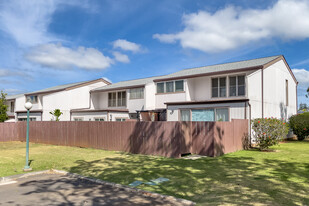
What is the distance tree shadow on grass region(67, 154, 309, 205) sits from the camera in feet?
20.5

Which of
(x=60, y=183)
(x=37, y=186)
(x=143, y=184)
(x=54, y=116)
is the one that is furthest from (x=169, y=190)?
(x=54, y=116)

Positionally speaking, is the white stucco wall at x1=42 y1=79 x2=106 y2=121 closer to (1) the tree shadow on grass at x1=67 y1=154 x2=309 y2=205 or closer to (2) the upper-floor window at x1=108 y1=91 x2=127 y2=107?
(2) the upper-floor window at x1=108 y1=91 x2=127 y2=107

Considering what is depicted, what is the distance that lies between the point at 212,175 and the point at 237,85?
14.8 metres

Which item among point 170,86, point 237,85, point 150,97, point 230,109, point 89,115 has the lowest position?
point 89,115

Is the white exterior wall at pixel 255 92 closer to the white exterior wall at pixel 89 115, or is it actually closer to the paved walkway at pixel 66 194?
the paved walkway at pixel 66 194

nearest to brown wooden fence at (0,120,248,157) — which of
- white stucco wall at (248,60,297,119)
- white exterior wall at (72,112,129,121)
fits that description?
white stucco wall at (248,60,297,119)

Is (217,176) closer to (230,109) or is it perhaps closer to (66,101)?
(230,109)

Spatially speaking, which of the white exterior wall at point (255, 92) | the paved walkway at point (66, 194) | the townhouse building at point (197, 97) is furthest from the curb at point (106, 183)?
the white exterior wall at point (255, 92)

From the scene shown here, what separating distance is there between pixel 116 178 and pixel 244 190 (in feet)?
13.3

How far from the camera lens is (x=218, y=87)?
23.2m

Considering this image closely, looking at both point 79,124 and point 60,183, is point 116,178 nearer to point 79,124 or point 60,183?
point 60,183

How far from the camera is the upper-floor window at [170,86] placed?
2505 cm

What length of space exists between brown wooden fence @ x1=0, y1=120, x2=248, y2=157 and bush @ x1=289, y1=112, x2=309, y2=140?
9593 mm

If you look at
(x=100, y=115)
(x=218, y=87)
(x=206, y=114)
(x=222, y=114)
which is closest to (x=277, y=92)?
(x=218, y=87)
